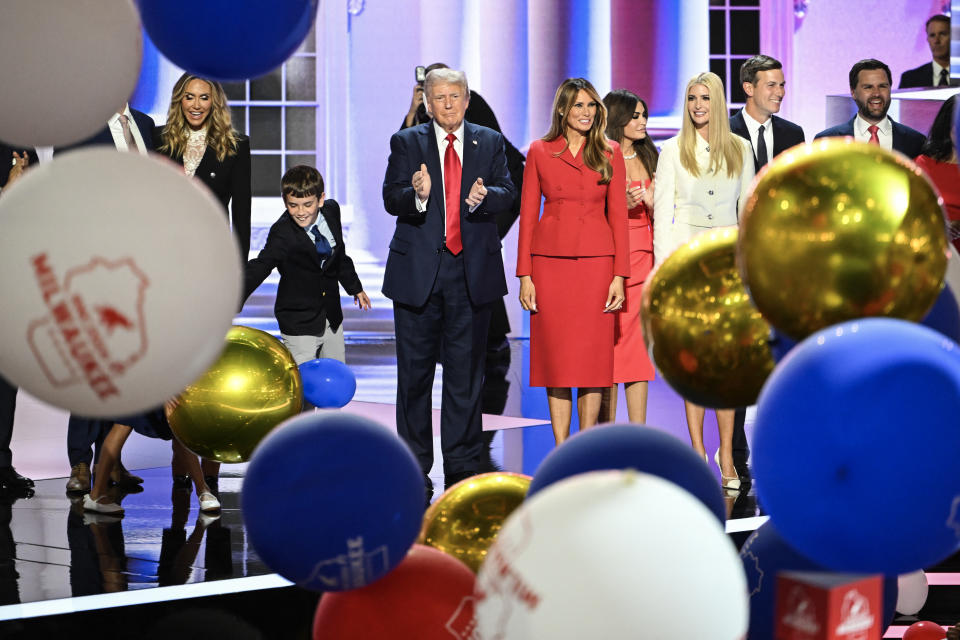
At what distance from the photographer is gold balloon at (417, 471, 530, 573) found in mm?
2090

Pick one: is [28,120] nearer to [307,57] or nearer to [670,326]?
[670,326]

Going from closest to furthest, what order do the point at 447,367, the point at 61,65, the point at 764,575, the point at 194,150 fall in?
the point at 61,65 < the point at 764,575 < the point at 194,150 < the point at 447,367

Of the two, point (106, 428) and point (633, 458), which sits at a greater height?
point (633, 458)

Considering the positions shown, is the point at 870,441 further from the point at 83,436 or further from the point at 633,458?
the point at 83,436

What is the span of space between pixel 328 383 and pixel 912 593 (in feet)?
4.84

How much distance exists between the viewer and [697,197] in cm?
450

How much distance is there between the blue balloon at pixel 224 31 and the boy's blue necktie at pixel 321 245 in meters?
2.73

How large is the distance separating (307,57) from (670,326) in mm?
10246

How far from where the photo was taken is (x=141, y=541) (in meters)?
3.68

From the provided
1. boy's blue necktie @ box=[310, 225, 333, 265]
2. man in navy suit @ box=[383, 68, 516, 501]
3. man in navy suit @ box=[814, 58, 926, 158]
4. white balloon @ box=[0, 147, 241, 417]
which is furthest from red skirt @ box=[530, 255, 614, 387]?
white balloon @ box=[0, 147, 241, 417]

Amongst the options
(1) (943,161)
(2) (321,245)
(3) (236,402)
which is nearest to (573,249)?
(2) (321,245)

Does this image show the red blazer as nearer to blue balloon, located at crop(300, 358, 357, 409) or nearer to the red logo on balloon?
blue balloon, located at crop(300, 358, 357, 409)

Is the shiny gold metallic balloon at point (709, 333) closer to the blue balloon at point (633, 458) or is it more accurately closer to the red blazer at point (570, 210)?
the blue balloon at point (633, 458)

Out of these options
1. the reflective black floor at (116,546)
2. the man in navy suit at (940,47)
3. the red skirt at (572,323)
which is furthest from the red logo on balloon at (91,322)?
the man in navy suit at (940,47)
